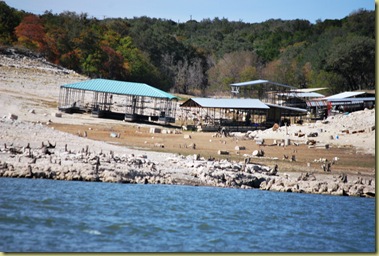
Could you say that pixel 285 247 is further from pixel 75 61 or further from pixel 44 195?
pixel 75 61

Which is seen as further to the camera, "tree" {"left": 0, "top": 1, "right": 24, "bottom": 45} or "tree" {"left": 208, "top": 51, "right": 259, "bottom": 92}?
"tree" {"left": 208, "top": 51, "right": 259, "bottom": 92}

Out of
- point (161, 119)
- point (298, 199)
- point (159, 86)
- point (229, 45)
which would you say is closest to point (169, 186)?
point (298, 199)

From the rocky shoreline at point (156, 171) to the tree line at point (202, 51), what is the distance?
43.9 m

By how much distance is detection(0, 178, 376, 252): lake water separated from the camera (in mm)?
15977

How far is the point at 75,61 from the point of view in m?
76.6

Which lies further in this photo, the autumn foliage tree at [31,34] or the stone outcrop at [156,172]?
the autumn foliage tree at [31,34]

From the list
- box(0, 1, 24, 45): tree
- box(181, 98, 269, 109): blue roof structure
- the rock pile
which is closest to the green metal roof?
box(181, 98, 269, 109): blue roof structure

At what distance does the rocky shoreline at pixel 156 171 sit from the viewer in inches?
961

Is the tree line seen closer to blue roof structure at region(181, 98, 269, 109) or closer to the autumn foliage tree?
the autumn foliage tree

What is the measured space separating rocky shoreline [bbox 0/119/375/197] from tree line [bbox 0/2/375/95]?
43.9 m

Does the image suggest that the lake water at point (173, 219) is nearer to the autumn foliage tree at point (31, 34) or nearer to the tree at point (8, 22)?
the tree at point (8, 22)

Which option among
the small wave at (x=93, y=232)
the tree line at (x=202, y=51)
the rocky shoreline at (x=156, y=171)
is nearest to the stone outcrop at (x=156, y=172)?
the rocky shoreline at (x=156, y=171)

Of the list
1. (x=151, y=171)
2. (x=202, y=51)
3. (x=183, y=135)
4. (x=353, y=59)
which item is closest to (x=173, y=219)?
(x=151, y=171)

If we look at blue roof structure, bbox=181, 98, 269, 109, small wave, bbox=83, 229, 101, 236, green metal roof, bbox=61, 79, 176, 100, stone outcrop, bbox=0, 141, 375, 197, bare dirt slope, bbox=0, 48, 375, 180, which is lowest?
small wave, bbox=83, 229, 101, 236
